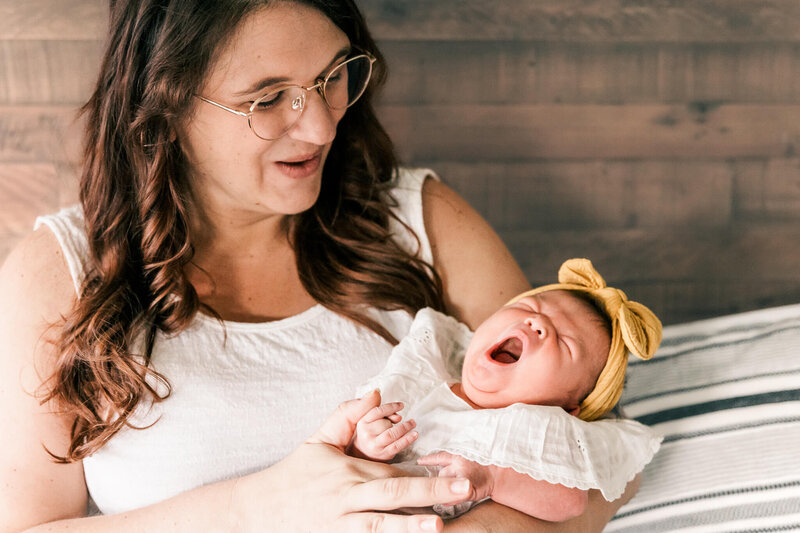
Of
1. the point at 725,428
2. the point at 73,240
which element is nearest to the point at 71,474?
the point at 73,240

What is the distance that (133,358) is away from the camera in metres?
1.45

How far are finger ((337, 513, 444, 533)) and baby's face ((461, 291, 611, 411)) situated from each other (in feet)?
0.97

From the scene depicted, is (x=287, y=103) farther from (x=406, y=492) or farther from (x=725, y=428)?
(x=725, y=428)

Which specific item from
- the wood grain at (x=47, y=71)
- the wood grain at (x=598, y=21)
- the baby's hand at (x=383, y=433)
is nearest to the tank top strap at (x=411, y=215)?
the wood grain at (x=598, y=21)

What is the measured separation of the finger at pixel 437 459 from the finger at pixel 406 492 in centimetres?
8

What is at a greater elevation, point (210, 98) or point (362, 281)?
point (210, 98)

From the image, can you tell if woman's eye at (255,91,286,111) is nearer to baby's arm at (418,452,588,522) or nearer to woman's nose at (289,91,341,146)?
woman's nose at (289,91,341,146)

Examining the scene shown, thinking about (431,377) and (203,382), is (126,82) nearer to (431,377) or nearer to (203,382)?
(203,382)

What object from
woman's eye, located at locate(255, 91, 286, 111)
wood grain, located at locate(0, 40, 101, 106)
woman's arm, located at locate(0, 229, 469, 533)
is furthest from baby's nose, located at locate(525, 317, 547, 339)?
wood grain, located at locate(0, 40, 101, 106)

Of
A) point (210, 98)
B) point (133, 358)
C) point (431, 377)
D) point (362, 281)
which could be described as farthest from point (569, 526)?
point (210, 98)

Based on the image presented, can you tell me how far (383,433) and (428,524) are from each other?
17cm

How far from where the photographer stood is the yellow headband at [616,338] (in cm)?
138

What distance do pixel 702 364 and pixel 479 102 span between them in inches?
37.2

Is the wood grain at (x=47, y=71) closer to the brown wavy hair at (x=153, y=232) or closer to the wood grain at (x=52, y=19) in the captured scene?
the wood grain at (x=52, y=19)
